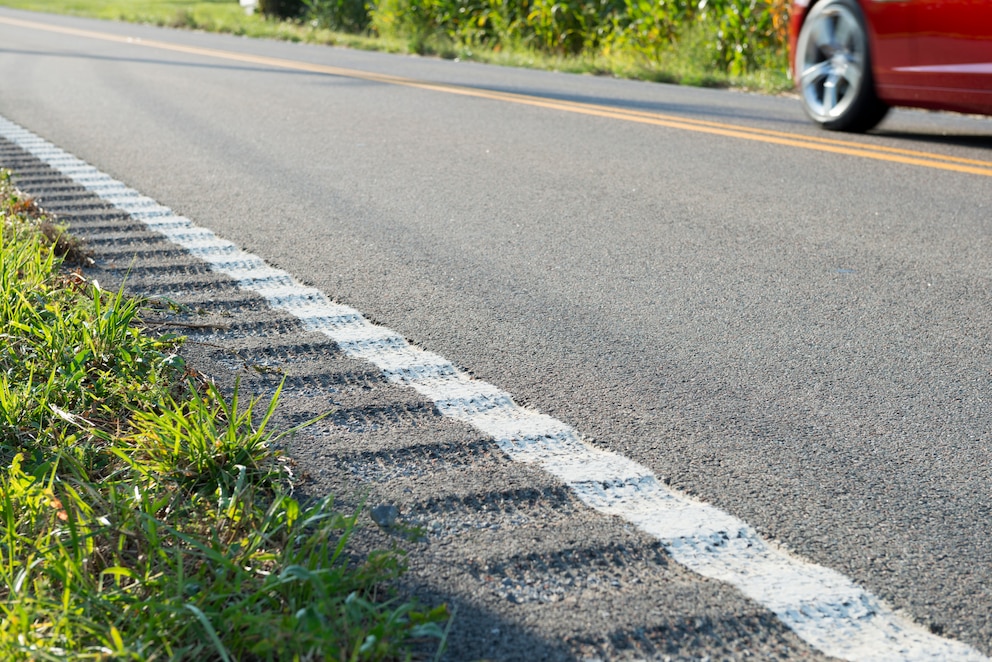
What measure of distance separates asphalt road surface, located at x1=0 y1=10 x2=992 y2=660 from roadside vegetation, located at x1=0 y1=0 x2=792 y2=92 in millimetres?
4891

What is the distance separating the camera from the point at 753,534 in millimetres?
2182

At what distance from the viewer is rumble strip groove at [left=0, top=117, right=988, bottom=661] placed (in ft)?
6.08

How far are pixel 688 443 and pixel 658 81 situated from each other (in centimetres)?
1003

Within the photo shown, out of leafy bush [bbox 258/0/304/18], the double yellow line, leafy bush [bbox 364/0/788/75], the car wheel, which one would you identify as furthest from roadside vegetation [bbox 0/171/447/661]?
leafy bush [bbox 258/0/304/18]

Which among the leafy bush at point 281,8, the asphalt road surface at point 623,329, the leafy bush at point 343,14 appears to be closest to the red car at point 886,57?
the asphalt road surface at point 623,329

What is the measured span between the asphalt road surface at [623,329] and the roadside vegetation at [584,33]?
16.0ft

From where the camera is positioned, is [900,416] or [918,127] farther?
[918,127]

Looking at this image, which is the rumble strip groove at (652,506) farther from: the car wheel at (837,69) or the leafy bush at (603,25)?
the leafy bush at (603,25)

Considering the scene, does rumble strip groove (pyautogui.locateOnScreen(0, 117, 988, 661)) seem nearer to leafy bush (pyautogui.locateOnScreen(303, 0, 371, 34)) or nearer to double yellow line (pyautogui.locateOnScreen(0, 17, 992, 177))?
double yellow line (pyautogui.locateOnScreen(0, 17, 992, 177))

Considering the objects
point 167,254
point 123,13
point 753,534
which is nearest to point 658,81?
point 167,254

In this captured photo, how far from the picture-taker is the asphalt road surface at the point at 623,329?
2031mm

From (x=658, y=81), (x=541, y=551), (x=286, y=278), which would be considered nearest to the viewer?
(x=541, y=551)

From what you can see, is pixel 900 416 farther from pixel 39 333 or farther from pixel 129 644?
pixel 39 333

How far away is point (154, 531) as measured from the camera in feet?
6.38
